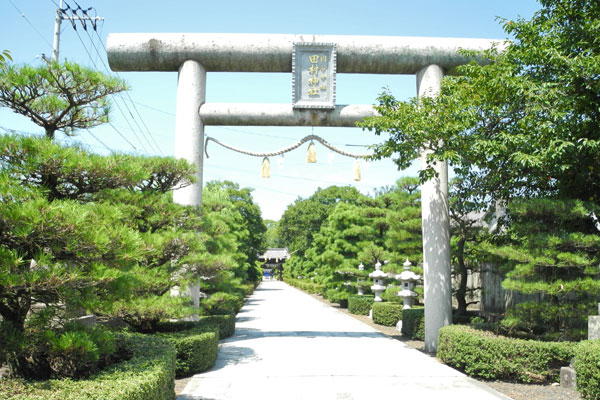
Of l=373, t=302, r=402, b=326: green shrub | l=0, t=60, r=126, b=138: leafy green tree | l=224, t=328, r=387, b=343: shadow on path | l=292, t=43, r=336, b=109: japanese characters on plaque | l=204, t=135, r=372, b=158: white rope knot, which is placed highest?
l=292, t=43, r=336, b=109: japanese characters on plaque

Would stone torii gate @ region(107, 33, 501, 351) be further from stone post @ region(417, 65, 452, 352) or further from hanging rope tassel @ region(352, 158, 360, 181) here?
hanging rope tassel @ region(352, 158, 360, 181)

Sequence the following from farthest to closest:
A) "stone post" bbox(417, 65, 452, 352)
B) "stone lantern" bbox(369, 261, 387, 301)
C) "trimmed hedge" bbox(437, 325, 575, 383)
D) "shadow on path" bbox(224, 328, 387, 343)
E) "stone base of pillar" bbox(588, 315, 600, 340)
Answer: "stone lantern" bbox(369, 261, 387, 301) → "shadow on path" bbox(224, 328, 387, 343) → "stone post" bbox(417, 65, 452, 352) → "trimmed hedge" bbox(437, 325, 575, 383) → "stone base of pillar" bbox(588, 315, 600, 340)

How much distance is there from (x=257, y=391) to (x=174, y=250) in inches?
98.7

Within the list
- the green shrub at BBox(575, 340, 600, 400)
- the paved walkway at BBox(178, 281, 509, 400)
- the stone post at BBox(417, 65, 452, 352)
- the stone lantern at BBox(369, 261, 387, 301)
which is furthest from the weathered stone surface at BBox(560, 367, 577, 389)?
the stone lantern at BBox(369, 261, 387, 301)

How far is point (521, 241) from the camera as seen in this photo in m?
7.70

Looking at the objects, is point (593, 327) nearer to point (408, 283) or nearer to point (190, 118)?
point (408, 283)

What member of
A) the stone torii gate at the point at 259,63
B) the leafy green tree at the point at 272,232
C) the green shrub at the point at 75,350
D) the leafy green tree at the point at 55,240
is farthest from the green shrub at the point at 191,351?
the leafy green tree at the point at 272,232

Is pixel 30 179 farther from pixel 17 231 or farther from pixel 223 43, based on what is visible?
pixel 223 43

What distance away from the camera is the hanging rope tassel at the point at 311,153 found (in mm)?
10406

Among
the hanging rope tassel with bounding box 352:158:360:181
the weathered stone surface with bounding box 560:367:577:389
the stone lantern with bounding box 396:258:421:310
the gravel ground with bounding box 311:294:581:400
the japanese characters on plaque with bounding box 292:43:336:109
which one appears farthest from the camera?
the stone lantern with bounding box 396:258:421:310

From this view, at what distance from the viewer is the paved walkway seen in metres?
6.26

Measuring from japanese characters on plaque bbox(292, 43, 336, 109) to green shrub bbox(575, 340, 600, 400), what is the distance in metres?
6.45

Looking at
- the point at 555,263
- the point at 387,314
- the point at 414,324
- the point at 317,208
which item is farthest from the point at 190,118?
the point at 317,208

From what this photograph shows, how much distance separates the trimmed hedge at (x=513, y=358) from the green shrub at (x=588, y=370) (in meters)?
0.90
